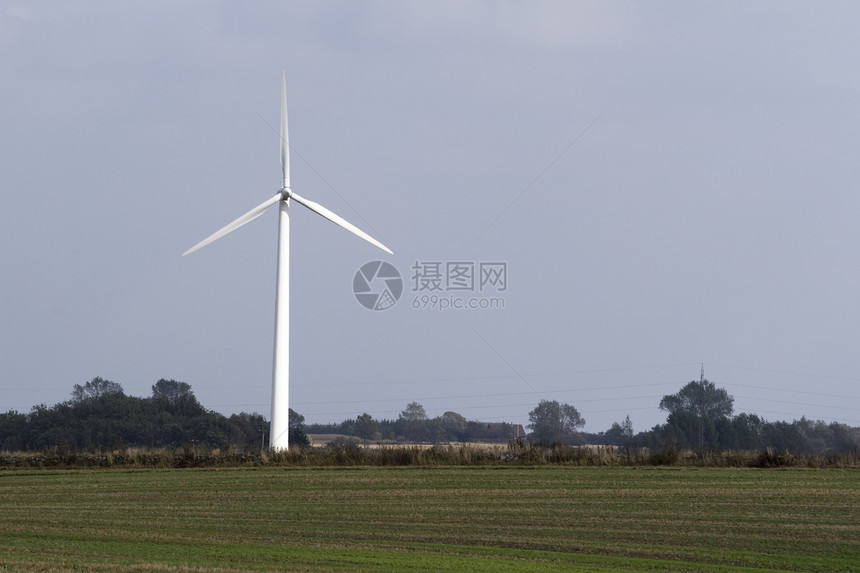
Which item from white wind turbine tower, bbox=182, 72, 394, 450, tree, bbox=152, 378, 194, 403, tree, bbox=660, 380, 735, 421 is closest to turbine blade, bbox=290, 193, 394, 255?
white wind turbine tower, bbox=182, 72, 394, 450

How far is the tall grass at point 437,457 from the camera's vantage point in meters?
37.4

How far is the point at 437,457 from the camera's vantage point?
38750 mm

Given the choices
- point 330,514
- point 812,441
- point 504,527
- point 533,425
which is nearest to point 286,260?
point 330,514

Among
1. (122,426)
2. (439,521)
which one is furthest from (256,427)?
(439,521)

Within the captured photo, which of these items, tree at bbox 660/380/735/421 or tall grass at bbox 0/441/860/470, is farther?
tree at bbox 660/380/735/421

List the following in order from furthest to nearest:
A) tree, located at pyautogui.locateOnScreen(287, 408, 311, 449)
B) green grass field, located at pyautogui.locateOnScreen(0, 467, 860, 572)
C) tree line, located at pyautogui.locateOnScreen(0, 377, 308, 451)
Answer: tree line, located at pyautogui.locateOnScreen(0, 377, 308, 451)
tree, located at pyautogui.locateOnScreen(287, 408, 311, 449)
green grass field, located at pyautogui.locateOnScreen(0, 467, 860, 572)

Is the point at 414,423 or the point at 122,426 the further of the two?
the point at 414,423

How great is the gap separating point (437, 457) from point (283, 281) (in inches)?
403

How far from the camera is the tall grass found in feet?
123

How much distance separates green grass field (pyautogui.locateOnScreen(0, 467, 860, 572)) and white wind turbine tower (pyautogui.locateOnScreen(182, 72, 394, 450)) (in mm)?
7436

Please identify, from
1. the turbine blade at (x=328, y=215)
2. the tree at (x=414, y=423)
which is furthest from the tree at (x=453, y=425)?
the turbine blade at (x=328, y=215)

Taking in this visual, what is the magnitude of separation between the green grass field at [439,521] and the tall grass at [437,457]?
2.52 m

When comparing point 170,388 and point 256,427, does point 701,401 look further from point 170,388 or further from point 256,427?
point 170,388

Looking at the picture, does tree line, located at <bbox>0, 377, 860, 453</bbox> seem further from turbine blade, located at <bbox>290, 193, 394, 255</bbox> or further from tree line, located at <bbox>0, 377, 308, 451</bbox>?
turbine blade, located at <bbox>290, 193, 394, 255</bbox>
